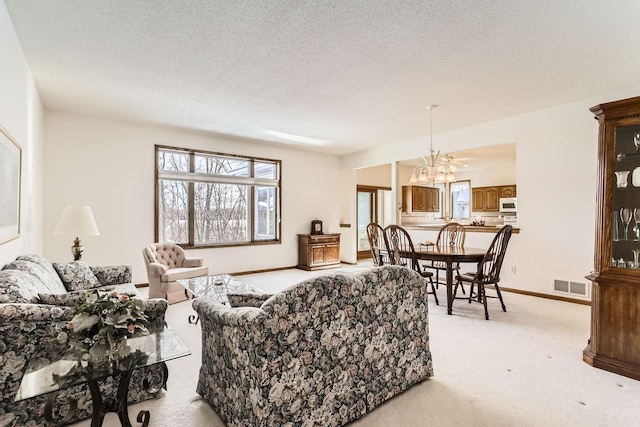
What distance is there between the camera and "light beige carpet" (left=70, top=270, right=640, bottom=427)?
1.94 metres

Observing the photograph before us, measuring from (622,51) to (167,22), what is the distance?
397 centimetres

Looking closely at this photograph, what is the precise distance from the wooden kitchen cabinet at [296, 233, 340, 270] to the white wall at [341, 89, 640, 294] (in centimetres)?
342

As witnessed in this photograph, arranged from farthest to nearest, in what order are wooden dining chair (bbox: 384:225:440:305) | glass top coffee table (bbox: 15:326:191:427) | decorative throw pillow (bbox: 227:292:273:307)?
wooden dining chair (bbox: 384:225:440:305), decorative throw pillow (bbox: 227:292:273:307), glass top coffee table (bbox: 15:326:191:427)

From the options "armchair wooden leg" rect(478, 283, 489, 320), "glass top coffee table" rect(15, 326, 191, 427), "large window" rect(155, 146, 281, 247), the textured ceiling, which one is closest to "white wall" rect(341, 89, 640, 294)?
the textured ceiling

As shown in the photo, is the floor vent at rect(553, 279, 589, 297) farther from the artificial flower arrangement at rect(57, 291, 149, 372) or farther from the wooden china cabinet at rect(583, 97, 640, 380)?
the artificial flower arrangement at rect(57, 291, 149, 372)

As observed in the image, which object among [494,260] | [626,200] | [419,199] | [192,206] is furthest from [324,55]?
[419,199]

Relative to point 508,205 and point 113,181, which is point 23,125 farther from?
point 508,205

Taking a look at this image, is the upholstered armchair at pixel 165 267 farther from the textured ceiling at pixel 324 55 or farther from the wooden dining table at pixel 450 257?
the wooden dining table at pixel 450 257

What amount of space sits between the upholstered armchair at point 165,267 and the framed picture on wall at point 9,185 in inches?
66.0

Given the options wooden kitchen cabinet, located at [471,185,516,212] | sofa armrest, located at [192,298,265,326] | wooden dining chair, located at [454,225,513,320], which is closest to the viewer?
sofa armrest, located at [192,298,265,326]

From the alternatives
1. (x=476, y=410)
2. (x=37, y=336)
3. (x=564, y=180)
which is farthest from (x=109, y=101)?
(x=564, y=180)

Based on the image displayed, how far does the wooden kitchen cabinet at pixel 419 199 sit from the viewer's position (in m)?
8.92

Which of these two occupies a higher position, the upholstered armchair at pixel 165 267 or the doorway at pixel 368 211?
the doorway at pixel 368 211

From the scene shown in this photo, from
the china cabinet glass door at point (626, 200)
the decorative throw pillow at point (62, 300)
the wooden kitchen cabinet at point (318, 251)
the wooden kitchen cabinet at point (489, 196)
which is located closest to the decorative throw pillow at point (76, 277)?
the decorative throw pillow at point (62, 300)
